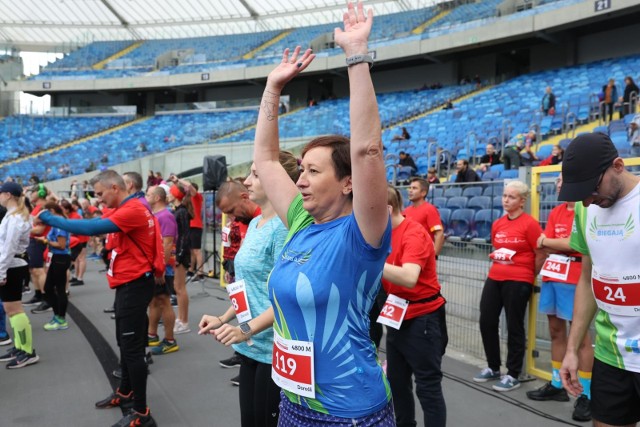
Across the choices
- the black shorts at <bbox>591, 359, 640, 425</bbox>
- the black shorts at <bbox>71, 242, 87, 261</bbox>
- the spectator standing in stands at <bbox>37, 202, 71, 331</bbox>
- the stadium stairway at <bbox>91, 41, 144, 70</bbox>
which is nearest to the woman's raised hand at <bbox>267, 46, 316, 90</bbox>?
the black shorts at <bbox>591, 359, 640, 425</bbox>

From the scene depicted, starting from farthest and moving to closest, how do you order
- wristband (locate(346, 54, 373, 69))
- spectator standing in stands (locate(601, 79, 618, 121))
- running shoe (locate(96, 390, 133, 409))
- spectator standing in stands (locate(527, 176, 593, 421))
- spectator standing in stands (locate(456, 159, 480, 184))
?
spectator standing in stands (locate(601, 79, 618, 121)) → spectator standing in stands (locate(456, 159, 480, 184)) → spectator standing in stands (locate(527, 176, 593, 421)) → running shoe (locate(96, 390, 133, 409)) → wristband (locate(346, 54, 373, 69))

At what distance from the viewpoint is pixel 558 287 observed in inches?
166

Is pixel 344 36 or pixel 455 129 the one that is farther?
pixel 455 129

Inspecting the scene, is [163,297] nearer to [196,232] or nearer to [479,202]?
[479,202]

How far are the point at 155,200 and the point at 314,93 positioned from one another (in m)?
26.1

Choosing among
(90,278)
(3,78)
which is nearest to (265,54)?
(3,78)

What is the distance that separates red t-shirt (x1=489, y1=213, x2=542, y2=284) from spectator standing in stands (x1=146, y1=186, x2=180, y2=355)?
11.2 ft

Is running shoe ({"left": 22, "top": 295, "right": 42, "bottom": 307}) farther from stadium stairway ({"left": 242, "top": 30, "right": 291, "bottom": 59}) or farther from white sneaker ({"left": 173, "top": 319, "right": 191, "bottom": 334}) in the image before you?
stadium stairway ({"left": 242, "top": 30, "right": 291, "bottom": 59})

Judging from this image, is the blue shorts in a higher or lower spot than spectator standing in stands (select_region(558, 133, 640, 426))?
lower

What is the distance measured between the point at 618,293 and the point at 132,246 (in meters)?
3.13

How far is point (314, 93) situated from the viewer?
101 feet

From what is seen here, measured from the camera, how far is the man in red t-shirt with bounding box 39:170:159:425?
3557mm

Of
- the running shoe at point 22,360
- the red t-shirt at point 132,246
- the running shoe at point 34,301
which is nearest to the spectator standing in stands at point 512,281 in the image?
the red t-shirt at point 132,246

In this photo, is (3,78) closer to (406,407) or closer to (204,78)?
(204,78)
